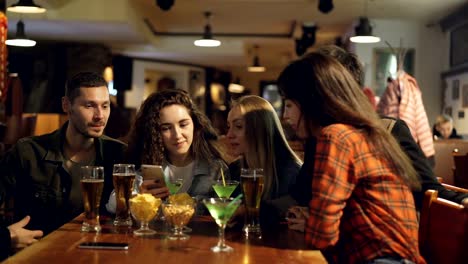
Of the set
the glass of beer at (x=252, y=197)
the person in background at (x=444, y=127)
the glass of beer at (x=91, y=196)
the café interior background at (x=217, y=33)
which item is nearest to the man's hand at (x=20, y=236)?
the glass of beer at (x=91, y=196)

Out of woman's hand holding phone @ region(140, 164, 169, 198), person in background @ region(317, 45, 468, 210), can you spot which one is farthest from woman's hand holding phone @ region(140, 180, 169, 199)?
person in background @ region(317, 45, 468, 210)

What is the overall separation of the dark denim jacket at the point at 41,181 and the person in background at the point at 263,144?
25.4 inches

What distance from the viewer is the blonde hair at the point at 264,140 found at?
2912 mm

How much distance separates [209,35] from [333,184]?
8.48 metres

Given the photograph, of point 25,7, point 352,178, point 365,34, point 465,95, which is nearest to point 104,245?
point 352,178

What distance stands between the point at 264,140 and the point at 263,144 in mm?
20

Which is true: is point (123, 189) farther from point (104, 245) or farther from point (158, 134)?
point (158, 134)

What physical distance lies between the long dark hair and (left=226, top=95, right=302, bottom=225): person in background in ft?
2.42

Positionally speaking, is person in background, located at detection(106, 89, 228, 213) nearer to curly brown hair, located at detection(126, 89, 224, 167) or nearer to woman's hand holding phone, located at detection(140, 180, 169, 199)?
curly brown hair, located at detection(126, 89, 224, 167)

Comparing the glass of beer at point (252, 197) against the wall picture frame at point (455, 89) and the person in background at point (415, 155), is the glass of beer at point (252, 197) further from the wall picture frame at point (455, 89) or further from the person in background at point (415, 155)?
the wall picture frame at point (455, 89)

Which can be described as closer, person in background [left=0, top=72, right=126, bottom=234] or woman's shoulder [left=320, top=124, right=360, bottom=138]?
woman's shoulder [left=320, top=124, right=360, bottom=138]

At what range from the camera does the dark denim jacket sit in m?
3.02

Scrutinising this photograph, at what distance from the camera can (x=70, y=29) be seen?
1021 cm

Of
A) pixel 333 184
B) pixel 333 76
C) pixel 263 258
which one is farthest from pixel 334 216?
pixel 333 76
